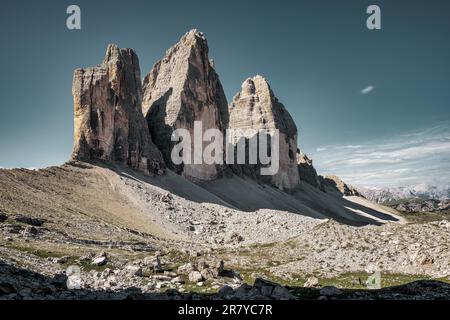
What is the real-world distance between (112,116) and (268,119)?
92404mm

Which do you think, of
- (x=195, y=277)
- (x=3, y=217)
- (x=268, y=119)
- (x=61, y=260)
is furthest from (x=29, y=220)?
(x=268, y=119)

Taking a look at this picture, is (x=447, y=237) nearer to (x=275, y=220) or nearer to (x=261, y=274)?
(x=261, y=274)

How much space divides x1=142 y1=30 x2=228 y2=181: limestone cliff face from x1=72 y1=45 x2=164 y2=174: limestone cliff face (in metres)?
12.6

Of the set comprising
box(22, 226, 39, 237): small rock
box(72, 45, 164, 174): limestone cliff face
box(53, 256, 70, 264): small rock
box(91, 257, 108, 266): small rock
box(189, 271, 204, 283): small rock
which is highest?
box(72, 45, 164, 174): limestone cliff face

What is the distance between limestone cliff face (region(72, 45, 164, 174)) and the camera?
91.0 metres

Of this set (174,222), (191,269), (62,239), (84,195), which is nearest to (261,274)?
(191,269)

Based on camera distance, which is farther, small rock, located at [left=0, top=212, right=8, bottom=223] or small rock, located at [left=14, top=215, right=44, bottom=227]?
small rock, located at [left=14, top=215, right=44, bottom=227]

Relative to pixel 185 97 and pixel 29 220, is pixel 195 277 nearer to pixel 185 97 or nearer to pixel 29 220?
pixel 29 220

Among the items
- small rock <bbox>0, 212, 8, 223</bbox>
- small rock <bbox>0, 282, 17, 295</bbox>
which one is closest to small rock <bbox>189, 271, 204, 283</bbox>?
small rock <bbox>0, 282, 17, 295</bbox>

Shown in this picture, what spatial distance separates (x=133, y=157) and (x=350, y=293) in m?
83.7

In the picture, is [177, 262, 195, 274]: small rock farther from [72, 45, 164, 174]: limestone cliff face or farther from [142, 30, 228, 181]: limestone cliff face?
[142, 30, 228, 181]: limestone cliff face

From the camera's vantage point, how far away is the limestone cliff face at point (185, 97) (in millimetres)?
117938

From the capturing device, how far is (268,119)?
173250 millimetres

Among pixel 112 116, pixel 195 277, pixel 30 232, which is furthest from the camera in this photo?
pixel 112 116
